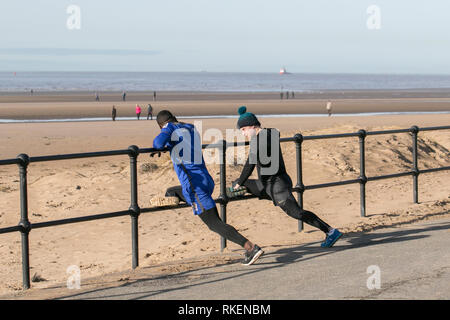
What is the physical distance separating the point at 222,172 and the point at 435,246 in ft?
7.51

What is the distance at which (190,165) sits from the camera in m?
6.57

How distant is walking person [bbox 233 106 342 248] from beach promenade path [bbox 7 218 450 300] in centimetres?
39

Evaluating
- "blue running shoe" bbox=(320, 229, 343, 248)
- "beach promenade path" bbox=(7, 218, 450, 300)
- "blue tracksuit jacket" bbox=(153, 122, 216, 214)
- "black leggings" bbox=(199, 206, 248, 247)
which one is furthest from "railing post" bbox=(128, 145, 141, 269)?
"blue running shoe" bbox=(320, 229, 343, 248)

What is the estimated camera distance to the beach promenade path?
5605 millimetres

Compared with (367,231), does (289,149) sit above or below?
above

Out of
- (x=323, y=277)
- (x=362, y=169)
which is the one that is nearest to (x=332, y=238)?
(x=323, y=277)

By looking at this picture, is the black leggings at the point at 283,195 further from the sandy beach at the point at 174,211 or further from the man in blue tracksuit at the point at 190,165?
the man in blue tracksuit at the point at 190,165

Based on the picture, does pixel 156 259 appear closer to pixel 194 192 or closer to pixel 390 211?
pixel 194 192

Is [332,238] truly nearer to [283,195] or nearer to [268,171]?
[283,195]

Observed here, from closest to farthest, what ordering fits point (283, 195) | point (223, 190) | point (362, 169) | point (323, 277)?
point (323, 277) → point (283, 195) → point (223, 190) → point (362, 169)

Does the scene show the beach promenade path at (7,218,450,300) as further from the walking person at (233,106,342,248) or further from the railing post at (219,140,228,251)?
the railing post at (219,140,228,251)

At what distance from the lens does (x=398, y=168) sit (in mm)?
14156
